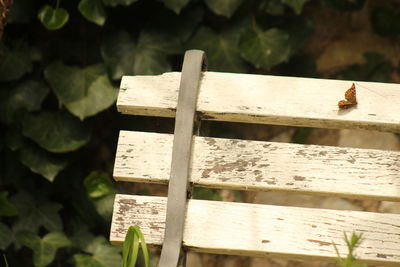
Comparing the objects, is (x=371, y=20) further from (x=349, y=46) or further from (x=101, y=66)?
(x=101, y=66)

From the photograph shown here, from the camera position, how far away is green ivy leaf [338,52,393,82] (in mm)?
1884

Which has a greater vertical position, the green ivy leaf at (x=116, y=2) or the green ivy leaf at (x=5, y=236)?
the green ivy leaf at (x=116, y=2)

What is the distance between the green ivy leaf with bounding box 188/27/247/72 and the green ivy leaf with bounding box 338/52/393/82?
0.36m

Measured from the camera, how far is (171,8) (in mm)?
1732

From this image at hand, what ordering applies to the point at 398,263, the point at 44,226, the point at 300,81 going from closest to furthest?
the point at 398,263 → the point at 300,81 → the point at 44,226

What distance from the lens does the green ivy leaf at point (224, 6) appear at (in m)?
1.76

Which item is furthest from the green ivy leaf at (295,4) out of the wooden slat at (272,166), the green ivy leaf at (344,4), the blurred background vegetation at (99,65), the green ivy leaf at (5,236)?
the green ivy leaf at (5,236)

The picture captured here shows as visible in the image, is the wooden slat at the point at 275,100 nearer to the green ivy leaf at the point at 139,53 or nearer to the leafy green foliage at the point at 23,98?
the green ivy leaf at the point at 139,53

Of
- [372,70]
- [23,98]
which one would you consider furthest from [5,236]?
[372,70]

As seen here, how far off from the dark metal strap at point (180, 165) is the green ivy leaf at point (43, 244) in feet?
2.21

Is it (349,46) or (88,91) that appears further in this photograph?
(349,46)

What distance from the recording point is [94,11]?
1.75 m

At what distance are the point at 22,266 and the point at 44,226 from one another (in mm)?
184

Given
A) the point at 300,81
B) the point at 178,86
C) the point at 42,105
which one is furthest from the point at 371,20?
the point at 42,105
